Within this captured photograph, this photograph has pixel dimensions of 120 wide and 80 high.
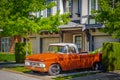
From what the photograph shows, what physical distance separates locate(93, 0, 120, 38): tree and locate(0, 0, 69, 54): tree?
7.22 metres

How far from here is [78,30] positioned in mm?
28172

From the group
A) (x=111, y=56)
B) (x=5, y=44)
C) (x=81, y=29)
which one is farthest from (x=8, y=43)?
(x=111, y=56)

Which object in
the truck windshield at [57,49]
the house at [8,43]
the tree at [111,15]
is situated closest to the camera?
the tree at [111,15]

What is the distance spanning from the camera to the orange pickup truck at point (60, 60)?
727 inches

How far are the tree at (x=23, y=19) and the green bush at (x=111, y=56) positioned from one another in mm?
4266

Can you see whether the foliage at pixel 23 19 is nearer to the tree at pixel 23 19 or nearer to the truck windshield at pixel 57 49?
the tree at pixel 23 19

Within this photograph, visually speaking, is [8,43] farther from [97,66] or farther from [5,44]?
[97,66]

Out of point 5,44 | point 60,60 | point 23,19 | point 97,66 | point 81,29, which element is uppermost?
point 23,19

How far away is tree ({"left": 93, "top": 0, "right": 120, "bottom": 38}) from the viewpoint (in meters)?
14.7

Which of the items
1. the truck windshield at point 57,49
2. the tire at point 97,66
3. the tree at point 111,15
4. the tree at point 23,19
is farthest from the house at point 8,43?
the tree at point 111,15

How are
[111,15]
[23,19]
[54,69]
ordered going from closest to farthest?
[111,15] < [54,69] < [23,19]

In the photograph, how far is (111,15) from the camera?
14938 millimetres

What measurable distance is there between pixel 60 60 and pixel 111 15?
17.0 feet

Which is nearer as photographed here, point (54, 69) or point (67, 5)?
point (54, 69)
